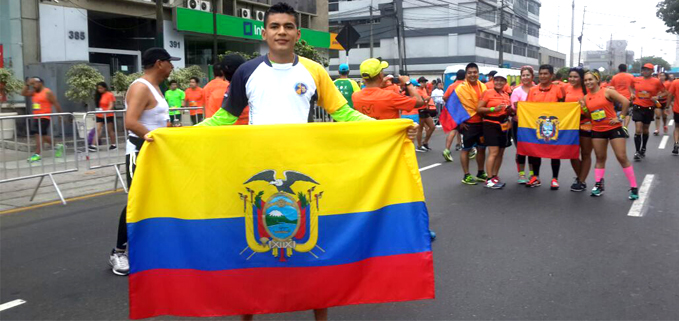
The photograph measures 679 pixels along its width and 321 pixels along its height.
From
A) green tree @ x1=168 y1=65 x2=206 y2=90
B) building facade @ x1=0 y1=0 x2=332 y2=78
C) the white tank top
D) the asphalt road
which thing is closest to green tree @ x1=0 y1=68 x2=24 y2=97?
building facade @ x1=0 y1=0 x2=332 y2=78

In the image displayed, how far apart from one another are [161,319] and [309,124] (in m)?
1.89

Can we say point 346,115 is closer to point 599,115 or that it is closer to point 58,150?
point 599,115

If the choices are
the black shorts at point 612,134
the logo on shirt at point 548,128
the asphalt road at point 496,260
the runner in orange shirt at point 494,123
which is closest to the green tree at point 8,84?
the asphalt road at point 496,260

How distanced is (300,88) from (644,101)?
1200 cm

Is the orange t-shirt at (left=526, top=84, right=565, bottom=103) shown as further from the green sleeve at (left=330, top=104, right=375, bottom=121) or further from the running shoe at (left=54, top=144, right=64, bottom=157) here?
the running shoe at (left=54, top=144, right=64, bottom=157)

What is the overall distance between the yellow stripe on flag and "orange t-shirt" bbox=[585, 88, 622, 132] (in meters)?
5.81

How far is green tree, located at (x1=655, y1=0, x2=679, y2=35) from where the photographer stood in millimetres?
53562

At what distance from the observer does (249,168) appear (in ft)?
10.2

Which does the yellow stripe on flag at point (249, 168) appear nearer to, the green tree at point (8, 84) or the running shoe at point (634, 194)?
the running shoe at point (634, 194)

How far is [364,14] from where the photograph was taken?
6556cm

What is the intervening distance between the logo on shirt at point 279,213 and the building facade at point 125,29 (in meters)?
17.4

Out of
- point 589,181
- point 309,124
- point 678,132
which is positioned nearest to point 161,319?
point 309,124

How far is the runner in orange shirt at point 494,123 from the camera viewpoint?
867 centimetres

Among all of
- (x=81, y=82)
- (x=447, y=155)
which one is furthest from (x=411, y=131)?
(x=81, y=82)
